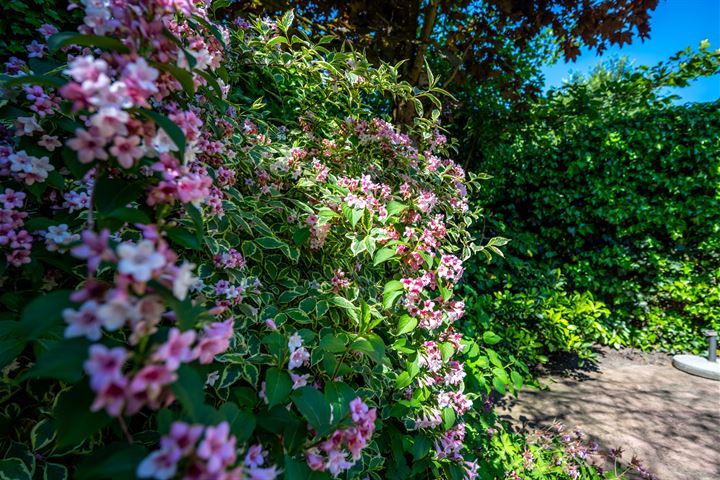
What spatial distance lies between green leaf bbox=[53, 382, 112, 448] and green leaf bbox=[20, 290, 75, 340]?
0.11 meters

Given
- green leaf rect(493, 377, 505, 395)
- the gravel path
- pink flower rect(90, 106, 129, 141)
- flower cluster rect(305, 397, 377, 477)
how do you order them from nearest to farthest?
1. pink flower rect(90, 106, 129, 141)
2. flower cluster rect(305, 397, 377, 477)
3. green leaf rect(493, 377, 505, 395)
4. the gravel path

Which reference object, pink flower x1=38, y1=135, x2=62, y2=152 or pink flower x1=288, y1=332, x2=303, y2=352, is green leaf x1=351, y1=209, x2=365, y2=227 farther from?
pink flower x1=38, y1=135, x2=62, y2=152

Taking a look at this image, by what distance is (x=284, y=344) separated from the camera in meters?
1.17

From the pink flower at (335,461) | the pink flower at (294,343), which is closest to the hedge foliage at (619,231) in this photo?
the pink flower at (294,343)

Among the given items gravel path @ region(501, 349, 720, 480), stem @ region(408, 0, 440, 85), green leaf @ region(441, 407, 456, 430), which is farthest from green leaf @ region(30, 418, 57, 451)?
stem @ region(408, 0, 440, 85)

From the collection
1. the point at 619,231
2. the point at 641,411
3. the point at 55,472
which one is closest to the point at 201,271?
the point at 55,472

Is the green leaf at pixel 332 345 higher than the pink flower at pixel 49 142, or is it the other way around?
the pink flower at pixel 49 142

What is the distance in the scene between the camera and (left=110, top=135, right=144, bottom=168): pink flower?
622 millimetres

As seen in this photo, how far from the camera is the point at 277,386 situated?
1.02m

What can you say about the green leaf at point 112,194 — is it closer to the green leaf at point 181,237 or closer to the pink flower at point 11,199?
the green leaf at point 181,237

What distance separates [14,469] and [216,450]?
79cm

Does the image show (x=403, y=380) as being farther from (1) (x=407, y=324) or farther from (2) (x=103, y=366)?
(2) (x=103, y=366)

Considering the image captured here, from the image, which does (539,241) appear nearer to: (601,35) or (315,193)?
(601,35)

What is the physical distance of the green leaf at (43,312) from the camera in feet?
1.65
